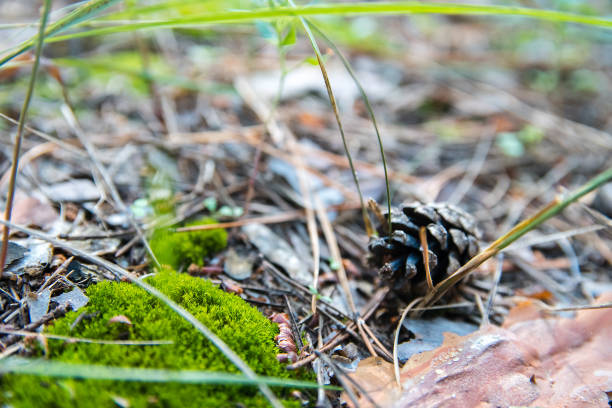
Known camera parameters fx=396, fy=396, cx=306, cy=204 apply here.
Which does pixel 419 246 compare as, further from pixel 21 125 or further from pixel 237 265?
pixel 21 125

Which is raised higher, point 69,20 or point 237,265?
point 69,20

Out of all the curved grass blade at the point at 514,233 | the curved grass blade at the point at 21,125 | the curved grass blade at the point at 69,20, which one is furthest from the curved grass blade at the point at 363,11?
the curved grass blade at the point at 514,233

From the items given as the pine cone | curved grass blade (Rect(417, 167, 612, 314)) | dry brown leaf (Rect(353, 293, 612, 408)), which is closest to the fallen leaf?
dry brown leaf (Rect(353, 293, 612, 408))

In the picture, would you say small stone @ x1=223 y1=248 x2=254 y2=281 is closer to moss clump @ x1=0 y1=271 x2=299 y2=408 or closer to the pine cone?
moss clump @ x1=0 y1=271 x2=299 y2=408

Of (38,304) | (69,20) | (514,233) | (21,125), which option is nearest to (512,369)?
(514,233)

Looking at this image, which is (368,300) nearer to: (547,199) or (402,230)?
(402,230)

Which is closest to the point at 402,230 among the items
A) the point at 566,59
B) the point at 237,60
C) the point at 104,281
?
the point at 104,281
